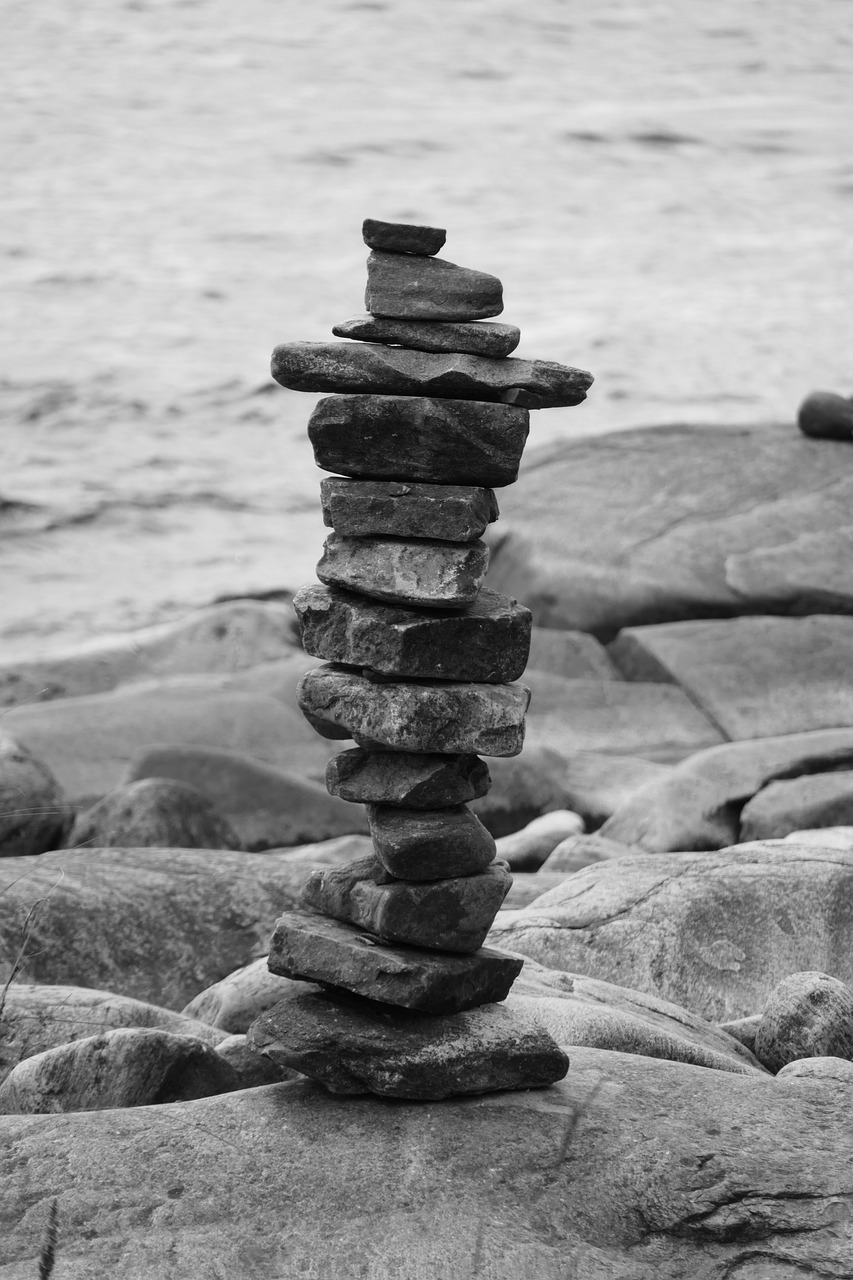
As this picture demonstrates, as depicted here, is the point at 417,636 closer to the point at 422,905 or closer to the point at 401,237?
the point at 422,905

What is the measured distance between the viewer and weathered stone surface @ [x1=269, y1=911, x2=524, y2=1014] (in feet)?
15.9

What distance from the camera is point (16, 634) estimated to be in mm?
22703

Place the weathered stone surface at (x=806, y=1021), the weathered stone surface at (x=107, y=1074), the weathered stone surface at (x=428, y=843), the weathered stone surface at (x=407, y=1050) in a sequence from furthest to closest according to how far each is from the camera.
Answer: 1. the weathered stone surface at (x=806, y=1021)
2. the weathered stone surface at (x=107, y=1074)
3. the weathered stone surface at (x=428, y=843)
4. the weathered stone surface at (x=407, y=1050)

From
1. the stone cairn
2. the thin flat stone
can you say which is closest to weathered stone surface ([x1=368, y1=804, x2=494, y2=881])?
the stone cairn

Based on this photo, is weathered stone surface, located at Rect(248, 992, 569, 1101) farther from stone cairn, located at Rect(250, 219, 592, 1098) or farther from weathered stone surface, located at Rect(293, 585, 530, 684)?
weathered stone surface, located at Rect(293, 585, 530, 684)

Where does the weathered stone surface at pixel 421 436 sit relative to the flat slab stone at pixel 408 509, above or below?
above

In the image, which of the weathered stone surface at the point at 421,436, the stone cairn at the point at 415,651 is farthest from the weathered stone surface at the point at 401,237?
the weathered stone surface at the point at 421,436

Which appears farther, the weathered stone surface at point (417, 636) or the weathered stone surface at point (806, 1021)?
the weathered stone surface at point (806, 1021)

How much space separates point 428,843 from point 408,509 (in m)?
1.11

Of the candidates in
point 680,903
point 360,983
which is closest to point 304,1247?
point 360,983

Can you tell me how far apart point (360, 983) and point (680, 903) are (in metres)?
2.82

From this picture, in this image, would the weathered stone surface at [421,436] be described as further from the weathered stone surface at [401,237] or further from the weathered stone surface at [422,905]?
the weathered stone surface at [422,905]

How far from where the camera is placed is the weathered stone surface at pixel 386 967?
15.9ft

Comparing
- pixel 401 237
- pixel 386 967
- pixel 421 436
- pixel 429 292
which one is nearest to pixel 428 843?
pixel 386 967
